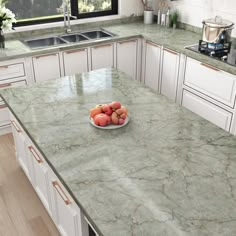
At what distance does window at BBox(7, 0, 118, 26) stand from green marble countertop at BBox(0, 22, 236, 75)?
0.95 feet

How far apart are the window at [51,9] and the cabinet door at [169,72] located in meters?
1.25

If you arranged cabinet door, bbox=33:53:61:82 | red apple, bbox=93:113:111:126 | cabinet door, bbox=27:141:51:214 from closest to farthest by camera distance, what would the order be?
red apple, bbox=93:113:111:126 → cabinet door, bbox=27:141:51:214 → cabinet door, bbox=33:53:61:82

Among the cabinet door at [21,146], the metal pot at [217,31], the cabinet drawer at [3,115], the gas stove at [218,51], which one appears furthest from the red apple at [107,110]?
the cabinet drawer at [3,115]

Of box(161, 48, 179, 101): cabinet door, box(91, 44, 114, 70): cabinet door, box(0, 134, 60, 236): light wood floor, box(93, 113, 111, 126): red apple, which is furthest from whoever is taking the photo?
box(91, 44, 114, 70): cabinet door

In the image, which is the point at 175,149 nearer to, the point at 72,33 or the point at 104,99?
the point at 104,99

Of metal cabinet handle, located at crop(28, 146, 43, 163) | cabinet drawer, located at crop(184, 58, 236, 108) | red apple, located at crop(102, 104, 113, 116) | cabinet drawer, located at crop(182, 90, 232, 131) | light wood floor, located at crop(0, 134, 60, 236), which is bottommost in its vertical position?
light wood floor, located at crop(0, 134, 60, 236)

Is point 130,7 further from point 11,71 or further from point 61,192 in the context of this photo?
point 61,192

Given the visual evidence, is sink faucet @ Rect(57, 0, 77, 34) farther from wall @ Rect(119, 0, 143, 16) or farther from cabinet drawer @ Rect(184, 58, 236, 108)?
cabinet drawer @ Rect(184, 58, 236, 108)

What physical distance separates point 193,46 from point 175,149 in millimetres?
2057

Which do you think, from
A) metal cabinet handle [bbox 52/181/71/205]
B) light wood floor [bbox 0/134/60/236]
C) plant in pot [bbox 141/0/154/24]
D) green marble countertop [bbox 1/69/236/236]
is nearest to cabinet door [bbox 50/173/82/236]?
metal cabinet handle [bbox 52/181/71/205]

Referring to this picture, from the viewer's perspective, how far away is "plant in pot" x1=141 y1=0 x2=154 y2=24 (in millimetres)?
4656

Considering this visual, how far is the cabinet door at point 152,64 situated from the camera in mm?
4125

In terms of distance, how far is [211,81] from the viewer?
346cm

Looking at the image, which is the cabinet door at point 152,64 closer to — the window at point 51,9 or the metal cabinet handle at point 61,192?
the window at point 51,9
